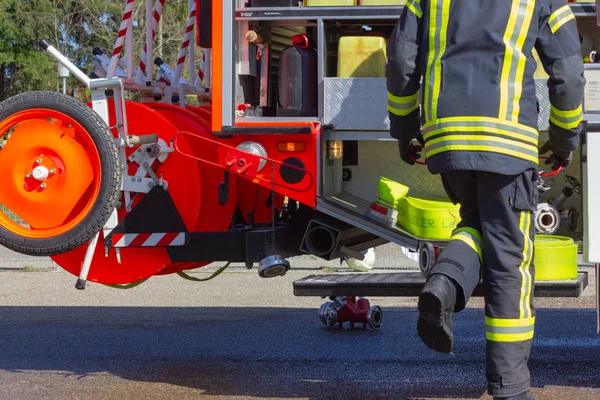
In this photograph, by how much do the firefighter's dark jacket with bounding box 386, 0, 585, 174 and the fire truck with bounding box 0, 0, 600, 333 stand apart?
65 centimetres

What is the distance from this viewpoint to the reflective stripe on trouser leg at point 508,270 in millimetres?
3968

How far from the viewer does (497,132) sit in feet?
12.9

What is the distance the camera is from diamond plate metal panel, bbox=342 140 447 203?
5152 millimetres

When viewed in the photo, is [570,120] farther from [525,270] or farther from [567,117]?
[525,270]

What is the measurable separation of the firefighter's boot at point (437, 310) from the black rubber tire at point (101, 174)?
5.75 feet

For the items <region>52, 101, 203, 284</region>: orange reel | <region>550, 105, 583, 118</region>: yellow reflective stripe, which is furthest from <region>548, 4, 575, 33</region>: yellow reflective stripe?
<region>52, 101, 203, 284</region>: orange reel

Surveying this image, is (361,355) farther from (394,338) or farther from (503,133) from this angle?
(503,133)

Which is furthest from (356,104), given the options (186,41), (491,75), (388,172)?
(186,41)

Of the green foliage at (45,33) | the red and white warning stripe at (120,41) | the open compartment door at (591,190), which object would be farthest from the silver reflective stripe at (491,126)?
the green foliage at (45,33)

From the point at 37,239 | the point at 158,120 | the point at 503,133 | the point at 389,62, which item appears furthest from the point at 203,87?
the point at 503,133

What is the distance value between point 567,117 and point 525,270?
629 mm

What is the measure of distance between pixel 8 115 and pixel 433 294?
244 cm

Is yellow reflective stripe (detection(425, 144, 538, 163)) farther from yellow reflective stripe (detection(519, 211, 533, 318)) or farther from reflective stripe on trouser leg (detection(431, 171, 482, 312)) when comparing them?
yellow reflective stripe (detection(519, 211, 533, 318))

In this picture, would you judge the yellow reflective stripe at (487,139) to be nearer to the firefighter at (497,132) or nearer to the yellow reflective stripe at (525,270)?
the firefighter at (497,132)
